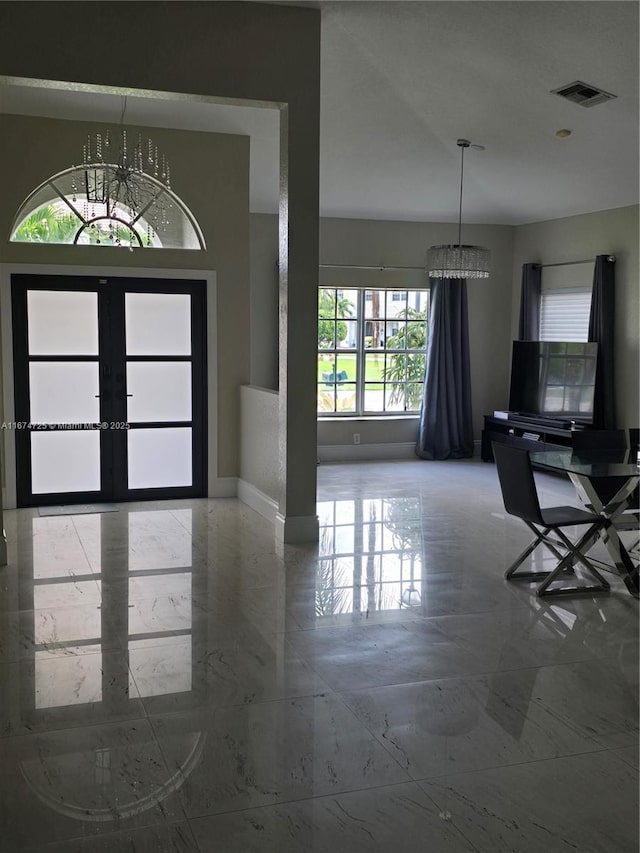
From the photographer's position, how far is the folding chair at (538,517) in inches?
188

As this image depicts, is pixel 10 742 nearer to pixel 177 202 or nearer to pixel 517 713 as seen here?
pixel 517 713

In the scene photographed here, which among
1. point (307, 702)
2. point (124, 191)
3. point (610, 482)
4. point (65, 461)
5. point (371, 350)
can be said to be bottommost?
point (307, 702)

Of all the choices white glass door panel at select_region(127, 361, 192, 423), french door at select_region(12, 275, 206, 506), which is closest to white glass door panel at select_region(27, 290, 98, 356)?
french door at select_region(12, 275, 206, 506)

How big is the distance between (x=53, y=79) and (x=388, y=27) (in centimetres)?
227

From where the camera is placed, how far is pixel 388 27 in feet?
18.7

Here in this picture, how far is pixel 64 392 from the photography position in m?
7.21

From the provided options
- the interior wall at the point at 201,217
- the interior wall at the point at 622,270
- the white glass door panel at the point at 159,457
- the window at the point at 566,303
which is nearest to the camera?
the interior wall at the point at 201,217

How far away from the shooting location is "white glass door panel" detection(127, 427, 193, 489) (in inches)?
293

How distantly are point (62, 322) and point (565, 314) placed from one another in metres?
5.36

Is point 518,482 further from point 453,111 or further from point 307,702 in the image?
point 453,111

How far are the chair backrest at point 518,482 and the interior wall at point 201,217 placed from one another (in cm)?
322

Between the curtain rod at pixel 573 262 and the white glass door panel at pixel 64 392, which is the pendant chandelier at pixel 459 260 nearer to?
the curtain rod at pixel 573 262

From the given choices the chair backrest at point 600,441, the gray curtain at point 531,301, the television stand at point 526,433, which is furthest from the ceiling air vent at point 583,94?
the gray curtain at point 531,301

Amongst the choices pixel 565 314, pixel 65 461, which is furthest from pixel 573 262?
pixel 65 461
